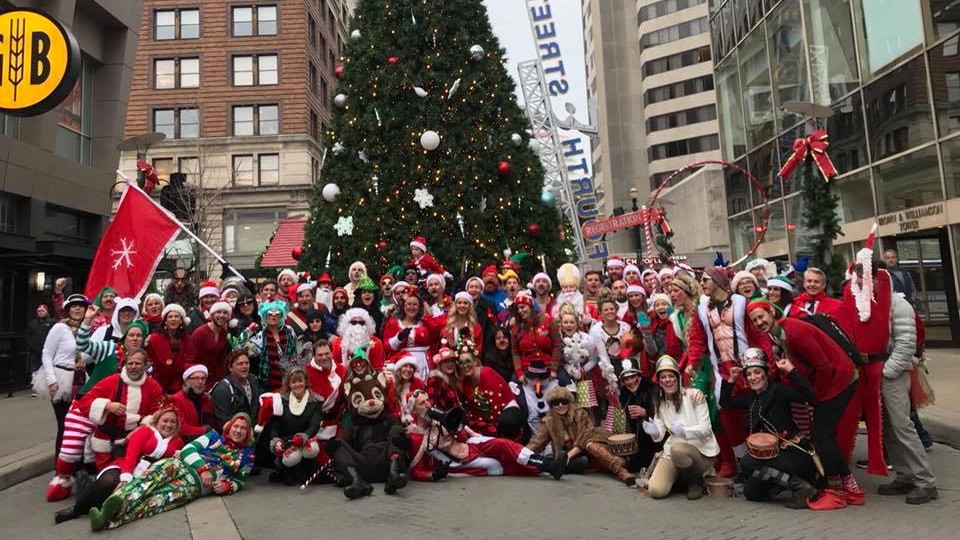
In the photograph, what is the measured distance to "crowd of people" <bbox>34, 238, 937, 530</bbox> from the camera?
566 centimetres

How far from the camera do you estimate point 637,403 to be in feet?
22.9

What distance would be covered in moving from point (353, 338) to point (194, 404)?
2.14m

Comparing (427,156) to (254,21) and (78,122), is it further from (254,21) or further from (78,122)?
(254,21)

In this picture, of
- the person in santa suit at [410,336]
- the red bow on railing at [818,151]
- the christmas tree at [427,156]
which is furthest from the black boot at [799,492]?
the red bow on railing at [818,151]

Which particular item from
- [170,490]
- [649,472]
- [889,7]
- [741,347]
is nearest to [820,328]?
[741,347]

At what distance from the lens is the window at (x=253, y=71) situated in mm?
43594

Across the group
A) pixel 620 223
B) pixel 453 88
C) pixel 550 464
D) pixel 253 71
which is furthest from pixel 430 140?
pixel 253 71

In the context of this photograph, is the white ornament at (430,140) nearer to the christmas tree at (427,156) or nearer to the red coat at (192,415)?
the christmas tree at (427,156)

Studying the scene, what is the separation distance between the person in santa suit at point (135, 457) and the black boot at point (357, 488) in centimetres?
169

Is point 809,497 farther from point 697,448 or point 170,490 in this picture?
point 170,490

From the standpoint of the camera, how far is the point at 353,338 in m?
8.54

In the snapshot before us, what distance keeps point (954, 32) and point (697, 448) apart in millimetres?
14141

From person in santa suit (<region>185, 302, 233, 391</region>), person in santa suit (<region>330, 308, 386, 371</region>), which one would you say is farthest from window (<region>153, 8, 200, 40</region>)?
person in santa suit (<region>185, 302, 233, 391</region>)

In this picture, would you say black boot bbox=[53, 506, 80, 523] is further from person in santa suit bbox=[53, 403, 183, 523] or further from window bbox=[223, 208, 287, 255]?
window bbox=[223, 208, 287, 255]
